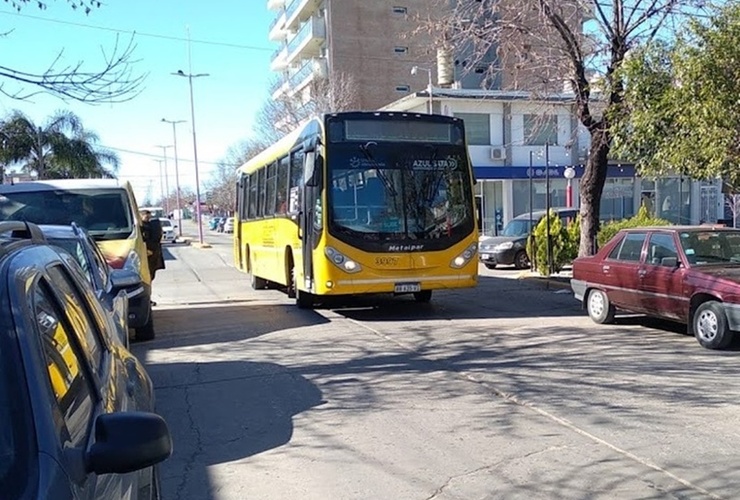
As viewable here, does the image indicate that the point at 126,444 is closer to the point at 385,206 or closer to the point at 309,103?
the point at 385,206

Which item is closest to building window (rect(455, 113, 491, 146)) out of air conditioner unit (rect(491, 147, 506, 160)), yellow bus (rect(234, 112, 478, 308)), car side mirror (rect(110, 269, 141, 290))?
air conditioner unit (rect(491, 147, 506, 160))

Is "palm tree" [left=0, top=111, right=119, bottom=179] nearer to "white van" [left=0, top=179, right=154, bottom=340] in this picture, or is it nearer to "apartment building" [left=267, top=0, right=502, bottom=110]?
"apartment building" [left=267, top=0, right=502, bottom=110]

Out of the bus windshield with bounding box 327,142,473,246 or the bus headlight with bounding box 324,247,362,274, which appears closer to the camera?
the bus headlight with bounding box 324,247,362,274

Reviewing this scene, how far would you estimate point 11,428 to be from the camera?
6.08 feet

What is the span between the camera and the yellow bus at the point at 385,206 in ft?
35.9

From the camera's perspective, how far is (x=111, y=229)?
33.4 feet

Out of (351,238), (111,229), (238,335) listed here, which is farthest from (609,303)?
(111,229)

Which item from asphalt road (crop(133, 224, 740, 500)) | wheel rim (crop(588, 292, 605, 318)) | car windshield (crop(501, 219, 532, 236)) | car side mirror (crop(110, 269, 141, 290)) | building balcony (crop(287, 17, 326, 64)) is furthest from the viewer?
building balcony (crop(287, 17, 326, 64))

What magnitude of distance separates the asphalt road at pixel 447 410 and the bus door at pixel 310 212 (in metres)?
1.25

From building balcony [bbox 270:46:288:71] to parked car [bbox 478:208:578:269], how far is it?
39.5m

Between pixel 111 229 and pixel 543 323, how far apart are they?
6738 millimetres

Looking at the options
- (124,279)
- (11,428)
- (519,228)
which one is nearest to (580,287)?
(124,279)

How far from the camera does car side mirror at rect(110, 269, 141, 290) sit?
24.2 feet

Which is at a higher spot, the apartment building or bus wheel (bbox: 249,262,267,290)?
the apartment building
